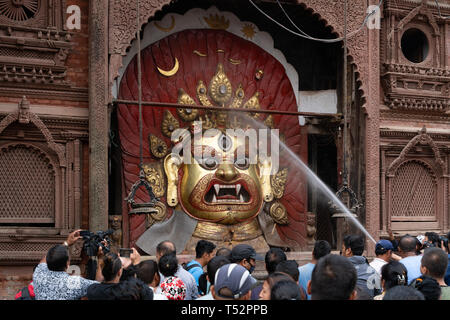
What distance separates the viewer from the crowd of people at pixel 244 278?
325cm

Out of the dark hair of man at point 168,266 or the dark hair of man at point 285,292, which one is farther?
the dark hair of man at point 168,266

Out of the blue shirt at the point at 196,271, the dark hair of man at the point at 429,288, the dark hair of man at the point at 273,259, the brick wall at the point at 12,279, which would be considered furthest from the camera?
the brick wall at the point at 12,279

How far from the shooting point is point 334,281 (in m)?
3.14

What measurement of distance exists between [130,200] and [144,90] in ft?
10.5

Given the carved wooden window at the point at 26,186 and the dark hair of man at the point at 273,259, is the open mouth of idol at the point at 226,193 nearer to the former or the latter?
the carved wooden window at the point at 26,186

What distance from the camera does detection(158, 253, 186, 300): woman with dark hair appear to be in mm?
4750

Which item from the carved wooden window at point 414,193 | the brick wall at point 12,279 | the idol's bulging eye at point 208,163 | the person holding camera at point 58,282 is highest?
the idol's bulging eye at point 208,163

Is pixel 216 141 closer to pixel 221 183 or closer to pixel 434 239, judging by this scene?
pixel 221 183

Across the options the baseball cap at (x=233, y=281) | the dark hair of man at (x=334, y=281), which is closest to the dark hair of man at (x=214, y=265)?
the baseball cap at (x=233, y=281)

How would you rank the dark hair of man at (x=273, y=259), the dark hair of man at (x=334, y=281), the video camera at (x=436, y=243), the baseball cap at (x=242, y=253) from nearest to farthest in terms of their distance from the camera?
1. the dark hair of man at (x=334, y=281)
2. the dark hair of man at (x=273, y=259)
3. the baseball cap at (x=242, y=253)
4. the video camera at (x=436, y=243)

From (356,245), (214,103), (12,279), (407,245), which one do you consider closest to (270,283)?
(356,245)

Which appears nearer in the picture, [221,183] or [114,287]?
[114,287]

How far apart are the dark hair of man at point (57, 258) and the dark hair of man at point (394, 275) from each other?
258 cm

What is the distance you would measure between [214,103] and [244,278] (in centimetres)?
730
